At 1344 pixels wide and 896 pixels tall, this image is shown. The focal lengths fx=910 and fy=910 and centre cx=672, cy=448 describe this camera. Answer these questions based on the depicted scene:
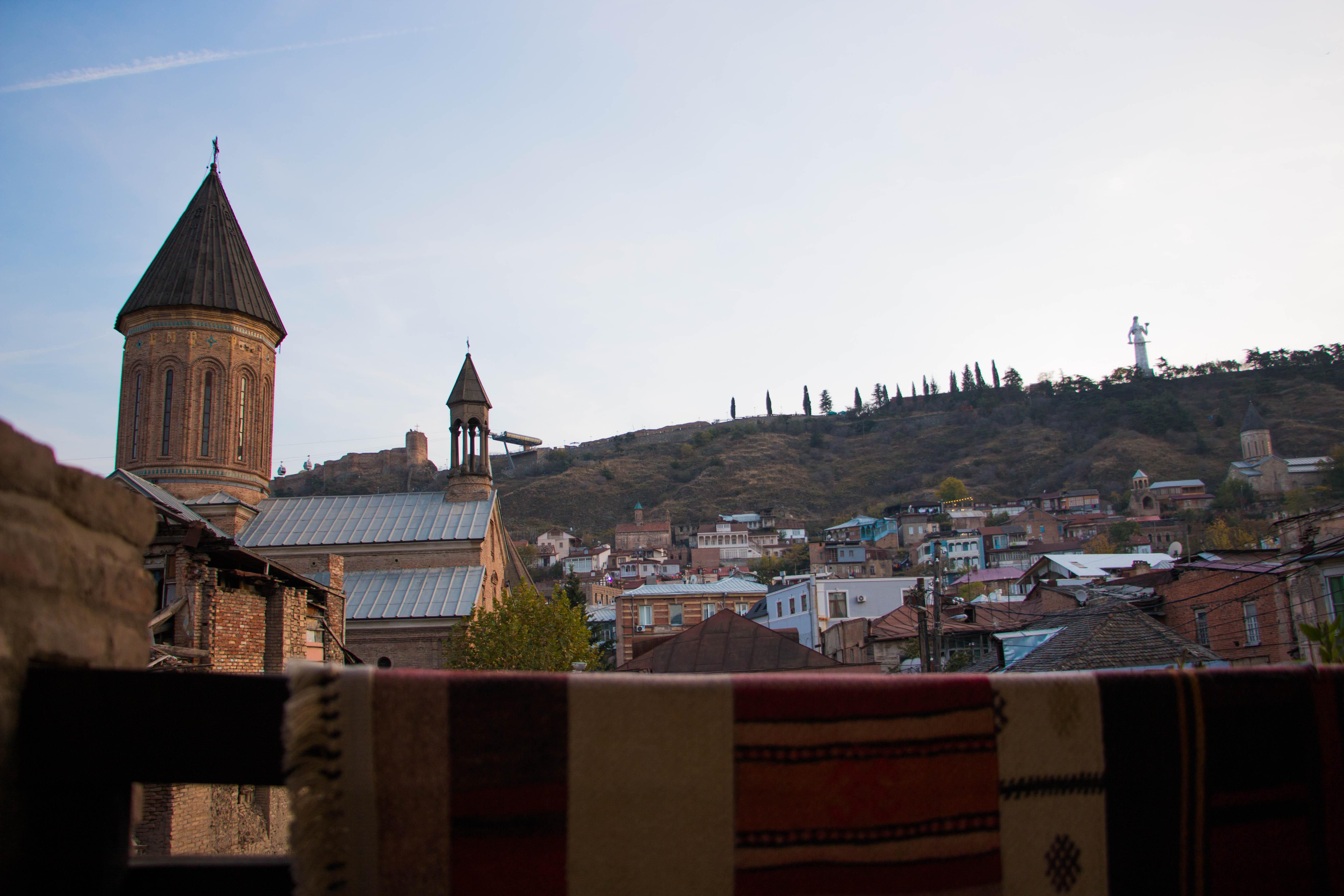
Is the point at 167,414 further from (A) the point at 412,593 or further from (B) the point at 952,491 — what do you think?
(B) the point at 952,491

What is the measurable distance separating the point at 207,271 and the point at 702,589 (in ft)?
69.4

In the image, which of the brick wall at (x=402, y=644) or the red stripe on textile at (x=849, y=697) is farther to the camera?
the brick wall at (x=402, y=644)

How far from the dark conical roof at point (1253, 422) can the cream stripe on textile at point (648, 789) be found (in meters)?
98.1

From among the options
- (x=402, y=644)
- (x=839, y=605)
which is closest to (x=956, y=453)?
(x=839, y=605)

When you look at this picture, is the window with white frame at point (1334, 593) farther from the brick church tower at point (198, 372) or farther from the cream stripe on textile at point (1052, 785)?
the brick church tower at point (198, 372)

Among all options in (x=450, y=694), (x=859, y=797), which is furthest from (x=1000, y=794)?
(x=450, y=694)

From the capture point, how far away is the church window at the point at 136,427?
24969 mm

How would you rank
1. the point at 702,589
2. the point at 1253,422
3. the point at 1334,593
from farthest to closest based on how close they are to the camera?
the point at 1253,422
the point at 702,589
the point at 1334,593

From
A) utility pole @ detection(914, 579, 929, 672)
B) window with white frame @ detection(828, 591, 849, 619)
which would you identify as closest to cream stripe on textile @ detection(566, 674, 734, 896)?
utility pole @ detection(914, 579, 929, 672)

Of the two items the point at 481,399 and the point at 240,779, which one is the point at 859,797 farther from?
the point at 481,399

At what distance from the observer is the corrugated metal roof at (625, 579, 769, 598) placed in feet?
117

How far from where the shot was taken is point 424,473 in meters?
90.8

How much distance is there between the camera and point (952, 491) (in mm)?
86250

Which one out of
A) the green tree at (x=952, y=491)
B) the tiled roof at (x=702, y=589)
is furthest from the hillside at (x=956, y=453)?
the tiled roof at (x=702, y=589)
